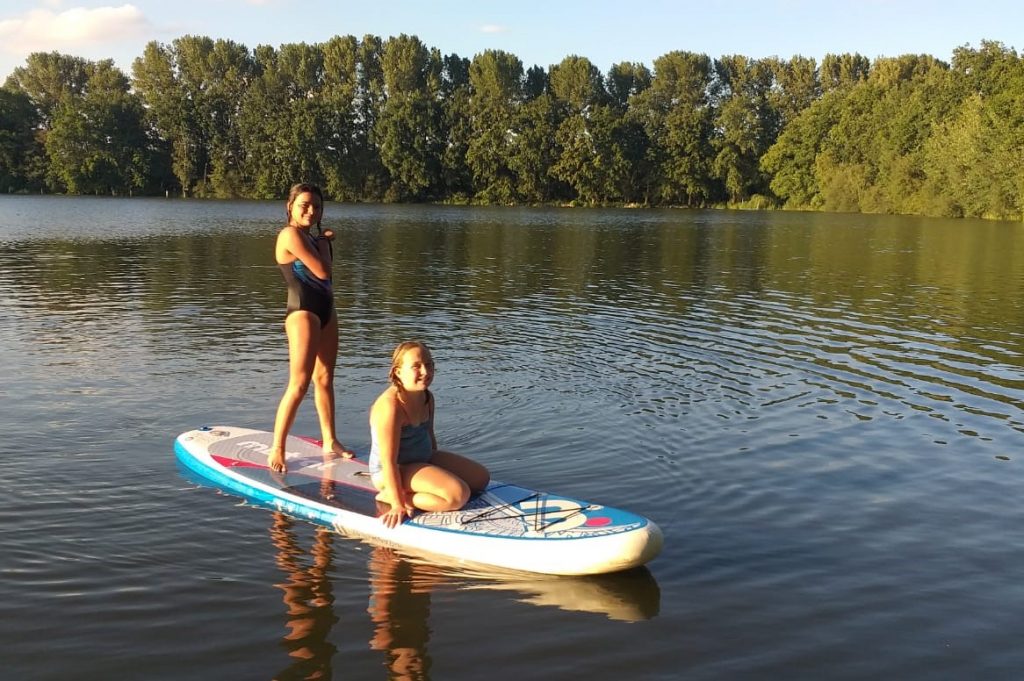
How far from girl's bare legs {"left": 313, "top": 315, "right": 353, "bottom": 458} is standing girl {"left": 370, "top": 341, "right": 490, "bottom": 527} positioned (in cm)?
122

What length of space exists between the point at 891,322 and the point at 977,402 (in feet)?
22.5

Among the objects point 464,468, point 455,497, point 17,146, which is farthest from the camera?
point 17,146

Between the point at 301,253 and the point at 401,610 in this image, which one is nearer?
the point at 401,610

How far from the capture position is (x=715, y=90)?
113750mm

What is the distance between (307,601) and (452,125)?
9925cm

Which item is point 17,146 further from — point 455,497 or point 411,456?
point 455,497

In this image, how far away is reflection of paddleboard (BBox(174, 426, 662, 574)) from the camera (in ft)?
20.2

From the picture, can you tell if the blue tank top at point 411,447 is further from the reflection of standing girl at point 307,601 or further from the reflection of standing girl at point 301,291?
the reflection of standing girl at point 301,291

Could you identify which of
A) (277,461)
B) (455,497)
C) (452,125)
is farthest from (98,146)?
(455,497)

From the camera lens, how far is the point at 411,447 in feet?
22.3

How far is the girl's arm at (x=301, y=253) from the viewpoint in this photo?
7.52 metres

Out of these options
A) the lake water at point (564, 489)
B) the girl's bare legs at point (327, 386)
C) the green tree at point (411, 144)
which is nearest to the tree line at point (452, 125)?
the green tree at point (411, 144)

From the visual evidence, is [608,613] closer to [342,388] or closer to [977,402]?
[342,388]

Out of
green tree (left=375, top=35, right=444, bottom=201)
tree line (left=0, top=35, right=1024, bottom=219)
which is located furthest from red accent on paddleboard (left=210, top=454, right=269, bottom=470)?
green tree (left=375, top=35, right=444, bottom=201)
